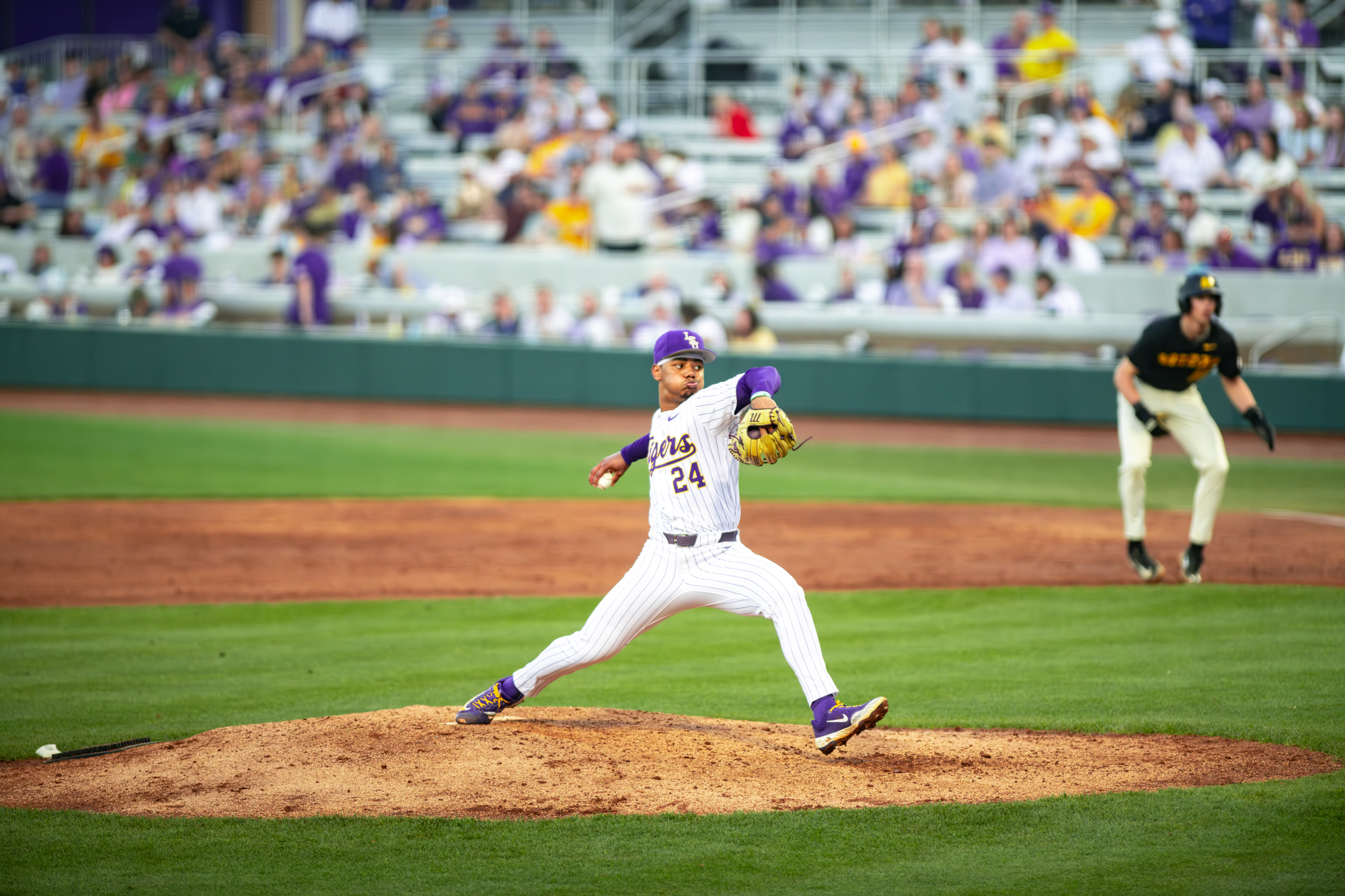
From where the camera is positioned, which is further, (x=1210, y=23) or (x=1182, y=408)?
(x=1210, y=23)

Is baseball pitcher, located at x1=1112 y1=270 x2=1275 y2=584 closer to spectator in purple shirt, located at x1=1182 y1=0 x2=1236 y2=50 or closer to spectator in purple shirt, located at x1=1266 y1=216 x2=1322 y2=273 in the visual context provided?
spectator in purple shirt, located at x1=1266 y1=216 x2=1322 y2=273

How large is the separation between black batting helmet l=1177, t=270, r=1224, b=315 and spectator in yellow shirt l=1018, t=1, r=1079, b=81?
1240cm

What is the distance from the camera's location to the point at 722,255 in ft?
67.2

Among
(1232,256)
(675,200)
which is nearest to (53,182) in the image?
(675,200)

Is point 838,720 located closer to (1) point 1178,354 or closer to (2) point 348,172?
(1) point 1178,354

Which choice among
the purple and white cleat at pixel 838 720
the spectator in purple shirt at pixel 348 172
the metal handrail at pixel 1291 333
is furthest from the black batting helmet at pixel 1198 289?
the spectator in purple shirt at pixel 348 172

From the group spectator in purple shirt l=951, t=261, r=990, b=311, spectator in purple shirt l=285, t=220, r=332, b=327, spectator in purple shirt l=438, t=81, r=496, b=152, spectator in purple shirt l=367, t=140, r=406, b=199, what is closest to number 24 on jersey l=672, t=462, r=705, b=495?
spectator in purple shirt l=951, t=261, r=990, b=311

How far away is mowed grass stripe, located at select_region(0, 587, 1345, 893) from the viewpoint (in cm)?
453

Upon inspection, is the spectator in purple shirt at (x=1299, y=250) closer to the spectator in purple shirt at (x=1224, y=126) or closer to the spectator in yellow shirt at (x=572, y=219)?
the spectator in purple shirt at (x=1224, y=126)

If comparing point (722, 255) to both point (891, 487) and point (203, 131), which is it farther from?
point (203, 131)

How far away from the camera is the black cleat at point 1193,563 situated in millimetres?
9781

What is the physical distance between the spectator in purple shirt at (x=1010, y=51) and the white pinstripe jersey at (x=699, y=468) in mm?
17030

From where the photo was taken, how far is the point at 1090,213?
19266 mm

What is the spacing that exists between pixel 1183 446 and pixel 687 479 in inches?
218
